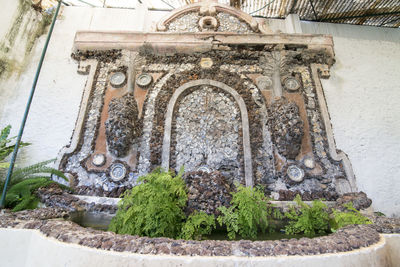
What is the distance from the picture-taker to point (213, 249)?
170 centimetres

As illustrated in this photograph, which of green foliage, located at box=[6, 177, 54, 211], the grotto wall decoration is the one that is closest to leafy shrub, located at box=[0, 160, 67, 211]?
green foliage, located at box=[6, 177, 54, 211]

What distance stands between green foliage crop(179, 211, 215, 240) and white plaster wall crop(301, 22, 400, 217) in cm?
365

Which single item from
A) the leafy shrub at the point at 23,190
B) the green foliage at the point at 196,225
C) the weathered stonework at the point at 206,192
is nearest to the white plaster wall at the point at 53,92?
the leafy shrub at the point at 23,190

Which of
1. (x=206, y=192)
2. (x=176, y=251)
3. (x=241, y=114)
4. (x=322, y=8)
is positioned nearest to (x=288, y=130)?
(x=241, y=114)

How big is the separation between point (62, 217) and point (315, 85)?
5.62 metres

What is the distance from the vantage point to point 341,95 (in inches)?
213

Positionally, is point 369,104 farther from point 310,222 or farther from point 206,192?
point 206,192

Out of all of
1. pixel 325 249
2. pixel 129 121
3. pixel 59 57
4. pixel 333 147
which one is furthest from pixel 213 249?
pixel 59 57

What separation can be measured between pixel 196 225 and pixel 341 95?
4.79 metres

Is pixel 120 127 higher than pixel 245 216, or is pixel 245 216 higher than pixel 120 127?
pixel 120 127

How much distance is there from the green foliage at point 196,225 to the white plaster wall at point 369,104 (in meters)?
3.65

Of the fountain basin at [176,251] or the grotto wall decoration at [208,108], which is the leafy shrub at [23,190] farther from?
the fountain basin at [176,251]

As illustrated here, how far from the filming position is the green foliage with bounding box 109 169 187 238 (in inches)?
105

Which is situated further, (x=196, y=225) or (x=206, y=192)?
(x=206, y=192)
